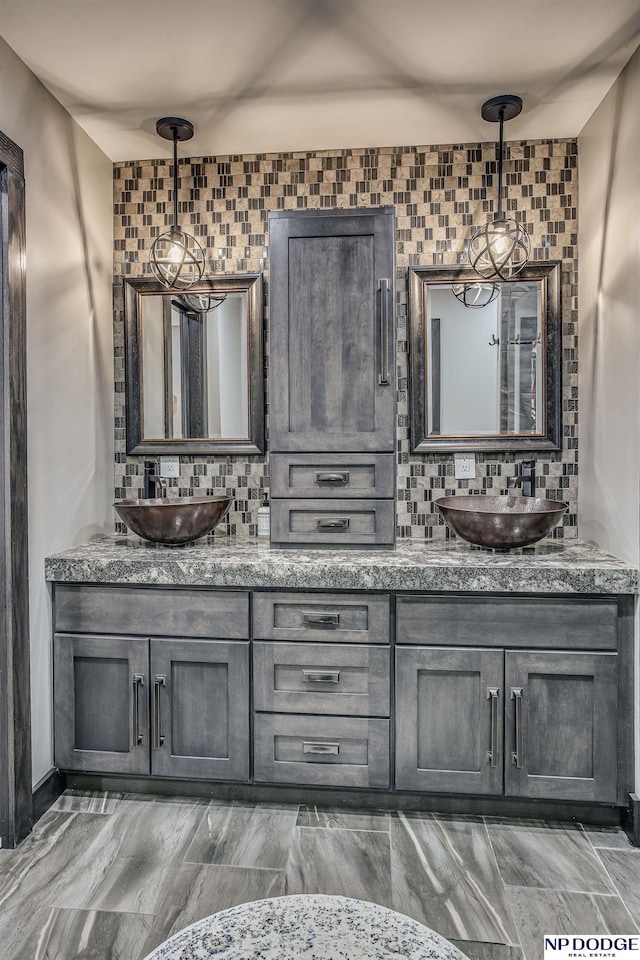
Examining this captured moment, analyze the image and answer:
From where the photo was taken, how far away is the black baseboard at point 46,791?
7.32 feet

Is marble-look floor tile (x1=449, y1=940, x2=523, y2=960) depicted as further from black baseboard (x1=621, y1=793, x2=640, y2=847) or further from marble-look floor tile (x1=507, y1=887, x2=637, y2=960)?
black baseboard (x1=621, y1=793, x2=640, y2=847)

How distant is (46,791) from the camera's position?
230 cm

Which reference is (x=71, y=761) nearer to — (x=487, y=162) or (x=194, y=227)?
(x=194, y=227)

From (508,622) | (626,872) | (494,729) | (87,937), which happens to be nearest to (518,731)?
(494,729)

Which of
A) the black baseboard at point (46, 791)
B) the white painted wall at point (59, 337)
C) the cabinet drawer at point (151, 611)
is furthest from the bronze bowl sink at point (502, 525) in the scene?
the black baseboard at point (46, 791)

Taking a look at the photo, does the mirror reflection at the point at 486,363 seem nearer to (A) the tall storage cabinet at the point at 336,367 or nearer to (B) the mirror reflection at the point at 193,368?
(A) the tall storage cabinet at the point at 336,367

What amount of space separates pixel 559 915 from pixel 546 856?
284 millimetres

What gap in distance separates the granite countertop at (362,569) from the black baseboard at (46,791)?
732 millimetres

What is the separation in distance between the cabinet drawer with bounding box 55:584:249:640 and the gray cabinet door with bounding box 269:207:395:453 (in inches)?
26.7

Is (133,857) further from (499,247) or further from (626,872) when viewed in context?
(499,247)

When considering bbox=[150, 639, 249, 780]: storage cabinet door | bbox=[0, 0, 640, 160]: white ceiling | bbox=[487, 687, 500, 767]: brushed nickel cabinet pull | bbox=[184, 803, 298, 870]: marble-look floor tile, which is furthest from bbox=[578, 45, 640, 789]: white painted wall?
bbox=[150, 639, 249, 780]: storage cabinet door

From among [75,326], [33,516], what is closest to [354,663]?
[33,516]

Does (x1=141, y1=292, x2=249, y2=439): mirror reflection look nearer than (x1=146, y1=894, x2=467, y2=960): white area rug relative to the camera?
No

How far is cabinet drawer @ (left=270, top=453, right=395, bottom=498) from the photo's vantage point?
252 centimetres
